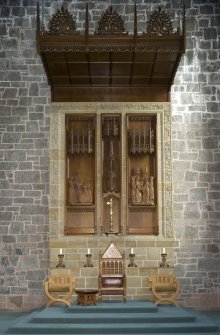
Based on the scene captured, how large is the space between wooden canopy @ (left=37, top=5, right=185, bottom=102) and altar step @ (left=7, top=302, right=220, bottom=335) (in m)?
4.53

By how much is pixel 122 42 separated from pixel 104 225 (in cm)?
389

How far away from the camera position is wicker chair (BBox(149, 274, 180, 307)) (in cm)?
1091

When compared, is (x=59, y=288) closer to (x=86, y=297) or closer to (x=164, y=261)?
(x=86, y=297)

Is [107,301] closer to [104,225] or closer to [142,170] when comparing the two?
[104,225]

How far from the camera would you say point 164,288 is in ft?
35.9

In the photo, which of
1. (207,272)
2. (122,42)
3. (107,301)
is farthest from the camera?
(207,272)

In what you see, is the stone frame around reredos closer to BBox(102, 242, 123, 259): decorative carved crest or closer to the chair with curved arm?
BBox(102, 242, 123, 259): decorative carved crest

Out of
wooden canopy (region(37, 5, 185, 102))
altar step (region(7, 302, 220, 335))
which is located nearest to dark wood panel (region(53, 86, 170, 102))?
wooden canopy (region(37, 5, 185, 102))

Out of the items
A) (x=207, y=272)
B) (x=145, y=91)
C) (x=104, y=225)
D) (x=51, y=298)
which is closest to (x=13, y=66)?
(x=145, y=91)

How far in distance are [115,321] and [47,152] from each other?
4424 mm

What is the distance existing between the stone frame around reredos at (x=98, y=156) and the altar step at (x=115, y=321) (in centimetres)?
202

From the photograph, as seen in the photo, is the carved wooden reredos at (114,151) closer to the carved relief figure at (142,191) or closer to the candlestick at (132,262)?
the carved relief figure at (142,191)

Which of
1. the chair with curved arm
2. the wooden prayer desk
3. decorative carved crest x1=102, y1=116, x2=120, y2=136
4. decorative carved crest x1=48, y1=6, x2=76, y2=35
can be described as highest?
decorative carved crest x1=48, y1=6, x2=76, y2=35

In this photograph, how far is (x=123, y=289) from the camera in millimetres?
11047
